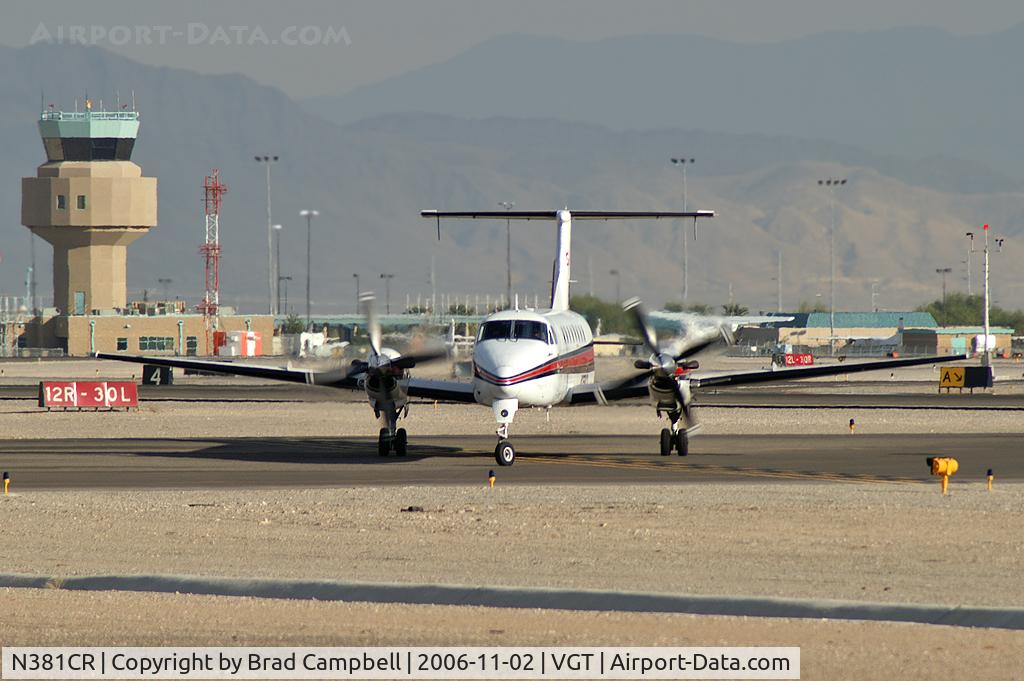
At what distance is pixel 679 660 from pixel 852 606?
3.34m

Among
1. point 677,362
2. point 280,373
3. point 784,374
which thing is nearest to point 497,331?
point 677,362

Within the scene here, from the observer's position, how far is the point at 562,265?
44.5m

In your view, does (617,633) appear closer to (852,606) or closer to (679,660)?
(679,660)

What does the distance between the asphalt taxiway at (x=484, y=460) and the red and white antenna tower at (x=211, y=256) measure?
11328 cm

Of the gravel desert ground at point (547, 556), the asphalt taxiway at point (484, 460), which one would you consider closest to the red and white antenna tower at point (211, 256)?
the asphalt taxiway at point (484, 460)

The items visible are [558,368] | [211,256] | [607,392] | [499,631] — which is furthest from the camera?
[211,256]

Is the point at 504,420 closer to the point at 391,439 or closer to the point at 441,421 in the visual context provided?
the point at 391,439

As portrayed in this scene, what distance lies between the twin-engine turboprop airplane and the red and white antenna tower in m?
118

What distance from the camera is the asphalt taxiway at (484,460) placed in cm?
3409

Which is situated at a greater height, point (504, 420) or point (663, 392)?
point (663, 392)

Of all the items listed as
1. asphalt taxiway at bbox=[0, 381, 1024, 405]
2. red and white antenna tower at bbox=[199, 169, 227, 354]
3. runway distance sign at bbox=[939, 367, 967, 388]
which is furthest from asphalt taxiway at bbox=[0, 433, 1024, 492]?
red and white antenna tower at bbox=[199, 169, 227, 354]

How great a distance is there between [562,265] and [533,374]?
784 cm

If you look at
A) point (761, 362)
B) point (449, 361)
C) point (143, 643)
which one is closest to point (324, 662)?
point (143, 643)

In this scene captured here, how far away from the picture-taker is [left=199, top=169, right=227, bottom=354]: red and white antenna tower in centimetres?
15900
